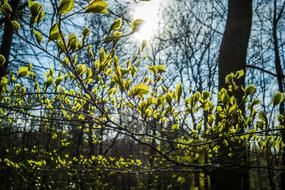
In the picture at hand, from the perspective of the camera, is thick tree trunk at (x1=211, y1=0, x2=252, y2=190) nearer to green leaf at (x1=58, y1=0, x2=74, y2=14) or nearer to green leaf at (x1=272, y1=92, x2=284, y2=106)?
green leaf at (x1=272, y1=92, x2=284, y2=106)

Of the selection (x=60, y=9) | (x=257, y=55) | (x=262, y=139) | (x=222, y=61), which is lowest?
(x=262, y=139)

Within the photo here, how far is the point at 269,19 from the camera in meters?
10.4

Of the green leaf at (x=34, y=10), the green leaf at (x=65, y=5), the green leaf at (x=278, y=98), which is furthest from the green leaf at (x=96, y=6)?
the green leaf at (x=278, y=98)

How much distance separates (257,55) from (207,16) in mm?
2814

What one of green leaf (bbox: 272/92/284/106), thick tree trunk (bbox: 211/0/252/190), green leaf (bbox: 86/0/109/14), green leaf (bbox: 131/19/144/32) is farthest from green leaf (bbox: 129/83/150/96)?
thick tree trunk (bbox: 211/0/252/190)

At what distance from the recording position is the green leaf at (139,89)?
1378 millimetres

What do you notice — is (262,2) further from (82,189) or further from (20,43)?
(82,189)

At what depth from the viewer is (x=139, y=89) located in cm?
139

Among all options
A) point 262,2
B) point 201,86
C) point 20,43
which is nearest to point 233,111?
point 20,43

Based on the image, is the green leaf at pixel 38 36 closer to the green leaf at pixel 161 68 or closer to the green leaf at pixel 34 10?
the green leaf at pixel 34 10

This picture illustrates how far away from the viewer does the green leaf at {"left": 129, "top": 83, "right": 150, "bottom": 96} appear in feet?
4.52

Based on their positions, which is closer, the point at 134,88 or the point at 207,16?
the point at 134,88

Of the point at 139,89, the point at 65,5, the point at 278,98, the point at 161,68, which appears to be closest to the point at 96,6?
the point at 65,5

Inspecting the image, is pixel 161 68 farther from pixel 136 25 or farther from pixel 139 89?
pixel 136 25
